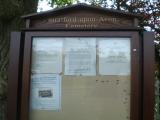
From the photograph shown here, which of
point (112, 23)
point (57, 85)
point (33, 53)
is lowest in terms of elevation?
point (57, 85)

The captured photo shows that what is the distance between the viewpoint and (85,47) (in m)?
4.79

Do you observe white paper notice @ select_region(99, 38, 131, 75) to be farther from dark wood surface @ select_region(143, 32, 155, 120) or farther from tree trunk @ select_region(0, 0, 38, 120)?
tree trunk @ select_region(0, 0, 38, 120)

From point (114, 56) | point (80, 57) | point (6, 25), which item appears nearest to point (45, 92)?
point (80, 57)

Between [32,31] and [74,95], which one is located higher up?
[32,31]

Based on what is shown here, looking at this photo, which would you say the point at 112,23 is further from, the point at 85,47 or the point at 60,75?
the point at 60,75

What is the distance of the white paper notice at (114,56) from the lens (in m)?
4.72

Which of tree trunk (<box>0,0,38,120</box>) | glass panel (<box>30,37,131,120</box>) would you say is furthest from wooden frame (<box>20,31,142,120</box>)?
tree trunk (<box>0,0,38,120</box>)

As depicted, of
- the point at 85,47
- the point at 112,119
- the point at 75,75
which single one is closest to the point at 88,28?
the point at 85,47

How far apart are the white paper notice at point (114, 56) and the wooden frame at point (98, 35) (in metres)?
0.06

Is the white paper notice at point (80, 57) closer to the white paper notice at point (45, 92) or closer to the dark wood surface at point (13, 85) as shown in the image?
the white paper notice at point (45, 92)

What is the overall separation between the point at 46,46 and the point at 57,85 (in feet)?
1.42

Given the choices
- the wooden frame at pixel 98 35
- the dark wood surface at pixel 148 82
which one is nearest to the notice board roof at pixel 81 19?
the wooden frame at pixel 98 35

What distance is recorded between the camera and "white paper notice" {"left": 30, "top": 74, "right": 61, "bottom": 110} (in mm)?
4746

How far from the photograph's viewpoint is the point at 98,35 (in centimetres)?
477
